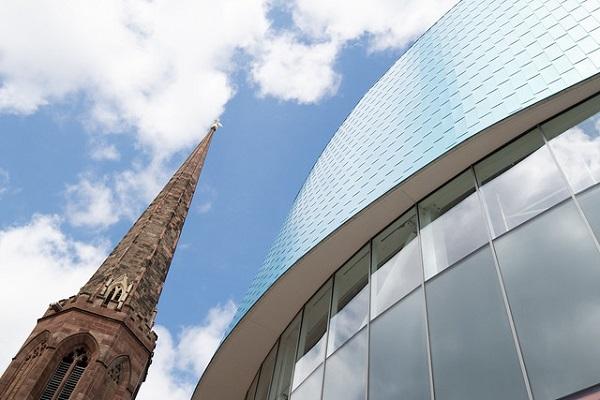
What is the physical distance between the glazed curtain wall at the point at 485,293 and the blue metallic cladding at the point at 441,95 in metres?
0.79

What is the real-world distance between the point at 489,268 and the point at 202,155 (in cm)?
4281

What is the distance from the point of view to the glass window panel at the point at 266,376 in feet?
48.6

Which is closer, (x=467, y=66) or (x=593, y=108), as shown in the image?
(x=593, y=108)

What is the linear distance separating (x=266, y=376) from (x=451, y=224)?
23.7 ft

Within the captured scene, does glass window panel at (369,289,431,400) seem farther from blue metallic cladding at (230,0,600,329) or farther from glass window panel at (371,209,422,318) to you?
blue metallic cladding at (230,0,600,329)

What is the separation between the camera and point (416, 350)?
8656 millimetres

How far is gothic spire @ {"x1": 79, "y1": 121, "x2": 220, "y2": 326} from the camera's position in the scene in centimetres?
3055

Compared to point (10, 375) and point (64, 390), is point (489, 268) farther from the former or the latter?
point (10, 375)

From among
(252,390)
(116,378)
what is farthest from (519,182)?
(116,378)

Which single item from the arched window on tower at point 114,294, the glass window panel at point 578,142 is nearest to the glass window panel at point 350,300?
the glass window panel at point 578,142

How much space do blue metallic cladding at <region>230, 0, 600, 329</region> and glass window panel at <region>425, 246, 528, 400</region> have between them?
3.08m

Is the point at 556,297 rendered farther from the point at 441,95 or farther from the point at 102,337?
the point at 102,337

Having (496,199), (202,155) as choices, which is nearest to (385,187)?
(496,199)

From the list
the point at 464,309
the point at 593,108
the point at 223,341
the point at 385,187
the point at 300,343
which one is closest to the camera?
the point at 464,309
